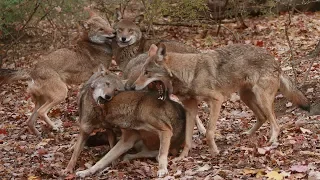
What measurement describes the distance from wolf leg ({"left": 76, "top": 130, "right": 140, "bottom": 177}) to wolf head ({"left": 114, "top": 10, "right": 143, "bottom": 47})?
402 centimetres

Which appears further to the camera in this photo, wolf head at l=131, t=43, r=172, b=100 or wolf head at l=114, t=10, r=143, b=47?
wolf head at l=114, t=10, r=143, b=47

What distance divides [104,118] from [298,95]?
327 cm

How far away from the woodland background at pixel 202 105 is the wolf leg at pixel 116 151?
133 mm

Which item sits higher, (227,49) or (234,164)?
(227,49)

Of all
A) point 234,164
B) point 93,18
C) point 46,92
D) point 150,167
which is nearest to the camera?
point 234,164

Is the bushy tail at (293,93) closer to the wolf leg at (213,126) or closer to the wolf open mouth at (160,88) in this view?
the wolf leg at (213,126)

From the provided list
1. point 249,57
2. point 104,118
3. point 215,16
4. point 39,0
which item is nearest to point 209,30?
point 215,16

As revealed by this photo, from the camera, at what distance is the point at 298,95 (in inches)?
355

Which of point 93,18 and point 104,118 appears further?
point 93,18

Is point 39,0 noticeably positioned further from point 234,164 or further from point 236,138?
point 234,164

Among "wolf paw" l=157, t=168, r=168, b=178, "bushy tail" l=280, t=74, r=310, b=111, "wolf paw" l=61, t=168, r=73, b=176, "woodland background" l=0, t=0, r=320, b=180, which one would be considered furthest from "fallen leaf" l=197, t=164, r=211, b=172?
"bushy tail" l=280, t=74, r=310, b=111

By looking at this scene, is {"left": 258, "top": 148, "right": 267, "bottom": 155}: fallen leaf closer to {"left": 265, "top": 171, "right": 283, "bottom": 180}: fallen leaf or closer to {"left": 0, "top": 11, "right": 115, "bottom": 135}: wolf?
{"left": 265, "top": 171, "right": 283, "bottom": 180}: fallen leaf

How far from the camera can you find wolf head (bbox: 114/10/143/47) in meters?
11.8

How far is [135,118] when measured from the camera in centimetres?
792
